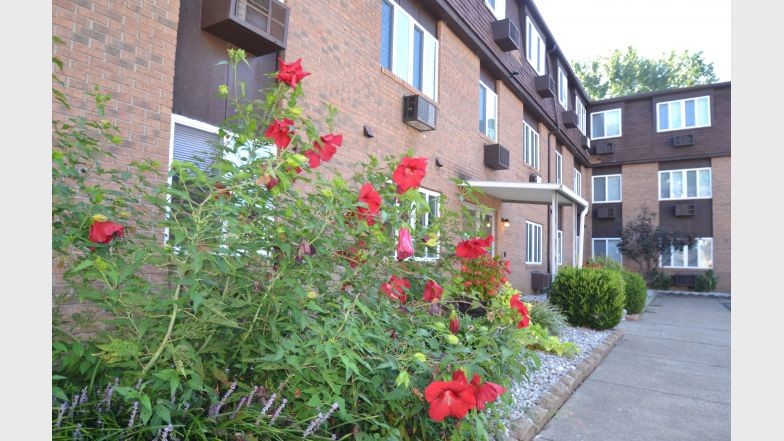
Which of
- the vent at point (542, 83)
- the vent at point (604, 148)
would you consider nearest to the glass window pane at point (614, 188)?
the vent at point (604, 148)

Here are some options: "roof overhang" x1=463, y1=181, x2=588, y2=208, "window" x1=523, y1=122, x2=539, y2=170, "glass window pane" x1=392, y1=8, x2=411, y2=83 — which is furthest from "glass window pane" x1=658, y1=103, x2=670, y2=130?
"glass window pane" x1=392, y1=8, x2=411, y2=83

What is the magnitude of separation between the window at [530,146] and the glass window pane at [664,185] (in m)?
9.61

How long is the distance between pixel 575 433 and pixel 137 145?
412 centimetres

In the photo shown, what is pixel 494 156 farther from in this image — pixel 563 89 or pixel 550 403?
pixel 563 89

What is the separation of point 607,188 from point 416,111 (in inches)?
685

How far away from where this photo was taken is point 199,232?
1.61 m

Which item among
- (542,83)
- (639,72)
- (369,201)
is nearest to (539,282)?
(542,83)

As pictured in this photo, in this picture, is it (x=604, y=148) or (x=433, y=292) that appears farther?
(x=604, y=148)

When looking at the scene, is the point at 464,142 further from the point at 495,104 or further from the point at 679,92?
Answer: the point at 679,92

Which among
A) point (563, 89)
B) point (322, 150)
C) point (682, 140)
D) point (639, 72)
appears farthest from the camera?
point (639, 72)

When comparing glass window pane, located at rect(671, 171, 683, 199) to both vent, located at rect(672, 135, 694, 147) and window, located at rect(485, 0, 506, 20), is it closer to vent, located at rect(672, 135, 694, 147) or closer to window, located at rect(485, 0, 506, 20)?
vent, located at rect(672, 135, 694, 147)

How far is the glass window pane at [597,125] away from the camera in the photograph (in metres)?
22.1

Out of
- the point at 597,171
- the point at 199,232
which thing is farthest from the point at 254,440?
the point at 597,171

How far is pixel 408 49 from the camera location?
7723mm
